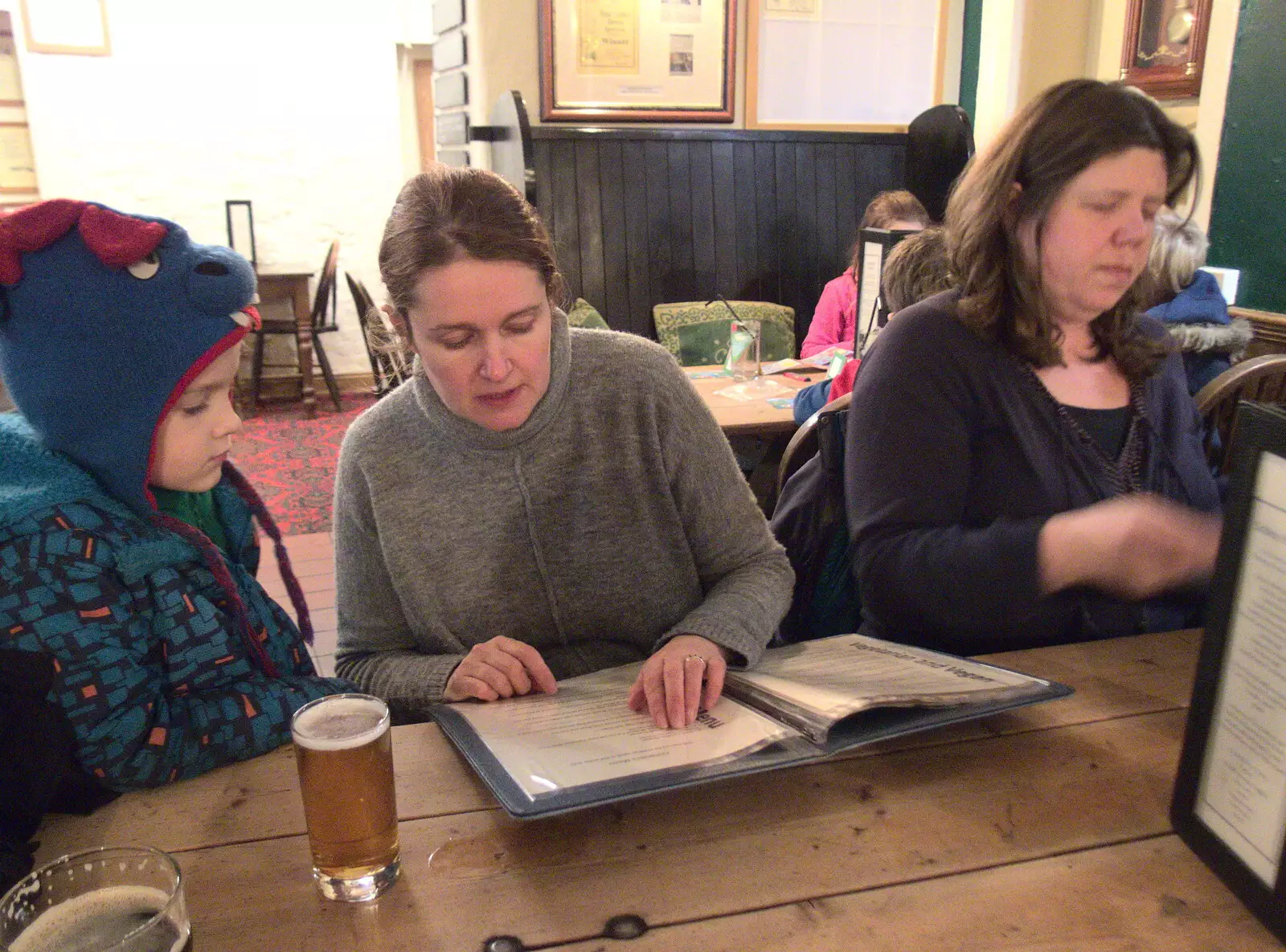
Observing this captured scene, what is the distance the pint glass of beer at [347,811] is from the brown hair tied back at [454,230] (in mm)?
605

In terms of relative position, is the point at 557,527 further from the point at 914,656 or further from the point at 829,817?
the point at 829,817

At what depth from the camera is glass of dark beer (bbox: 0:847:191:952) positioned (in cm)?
58

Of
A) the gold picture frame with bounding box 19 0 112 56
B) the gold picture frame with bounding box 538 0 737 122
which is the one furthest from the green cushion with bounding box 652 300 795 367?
the gold picture frame with bounding box 19 0 112 56

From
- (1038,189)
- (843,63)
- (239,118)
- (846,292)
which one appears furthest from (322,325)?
(1038,189)

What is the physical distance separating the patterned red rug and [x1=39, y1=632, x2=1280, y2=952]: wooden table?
3000 mm

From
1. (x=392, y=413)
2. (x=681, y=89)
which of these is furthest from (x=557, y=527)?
(x=681, y=89)

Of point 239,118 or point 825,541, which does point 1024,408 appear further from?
point 239,118

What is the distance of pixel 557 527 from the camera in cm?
129

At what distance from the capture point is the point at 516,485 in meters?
1.26

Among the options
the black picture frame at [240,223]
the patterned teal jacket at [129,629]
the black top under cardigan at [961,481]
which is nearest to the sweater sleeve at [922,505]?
the black top under cardigan at [961,481]

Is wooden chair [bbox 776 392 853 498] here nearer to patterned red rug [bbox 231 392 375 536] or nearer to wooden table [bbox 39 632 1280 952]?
wooden table [bbox 39 632 1280 952]

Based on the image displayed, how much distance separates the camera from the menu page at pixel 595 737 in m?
0.78

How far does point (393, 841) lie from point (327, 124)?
6264 mm

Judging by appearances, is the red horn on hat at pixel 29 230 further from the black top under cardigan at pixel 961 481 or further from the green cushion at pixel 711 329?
the green cushion at pixel 711 329
